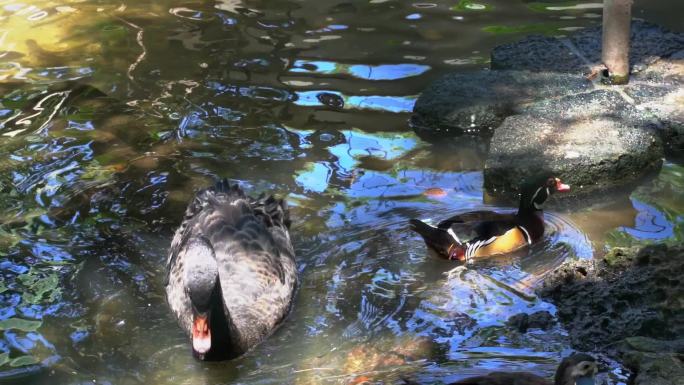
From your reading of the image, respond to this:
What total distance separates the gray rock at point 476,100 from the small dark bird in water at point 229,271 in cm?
263

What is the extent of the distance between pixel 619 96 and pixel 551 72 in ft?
3.42

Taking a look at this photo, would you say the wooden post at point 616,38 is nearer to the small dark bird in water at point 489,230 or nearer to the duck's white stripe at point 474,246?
the small dark bird in water at point 489,230

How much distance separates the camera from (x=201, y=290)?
6.09 metres

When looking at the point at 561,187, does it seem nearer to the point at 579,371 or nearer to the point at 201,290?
the point at 579,371

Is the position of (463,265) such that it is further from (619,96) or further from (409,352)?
(619,96)

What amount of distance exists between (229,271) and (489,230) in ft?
6.80

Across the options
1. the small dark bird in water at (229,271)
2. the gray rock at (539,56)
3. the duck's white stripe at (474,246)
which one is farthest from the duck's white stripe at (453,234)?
the gray rock at (539,56)

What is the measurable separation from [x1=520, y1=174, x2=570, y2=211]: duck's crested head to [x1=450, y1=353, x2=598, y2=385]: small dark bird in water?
2704mm

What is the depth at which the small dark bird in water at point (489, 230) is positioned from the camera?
743 cm

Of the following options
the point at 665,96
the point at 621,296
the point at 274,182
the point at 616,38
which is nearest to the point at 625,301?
the point at 621,296

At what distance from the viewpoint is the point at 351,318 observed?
22.2 ft

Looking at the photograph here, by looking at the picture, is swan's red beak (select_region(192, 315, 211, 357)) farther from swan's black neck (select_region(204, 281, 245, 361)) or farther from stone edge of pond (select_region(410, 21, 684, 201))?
stone edge of pond (select_region(410, 21, 684, 201))

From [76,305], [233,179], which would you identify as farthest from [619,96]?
[76,305]

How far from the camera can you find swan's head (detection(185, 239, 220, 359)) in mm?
6094
